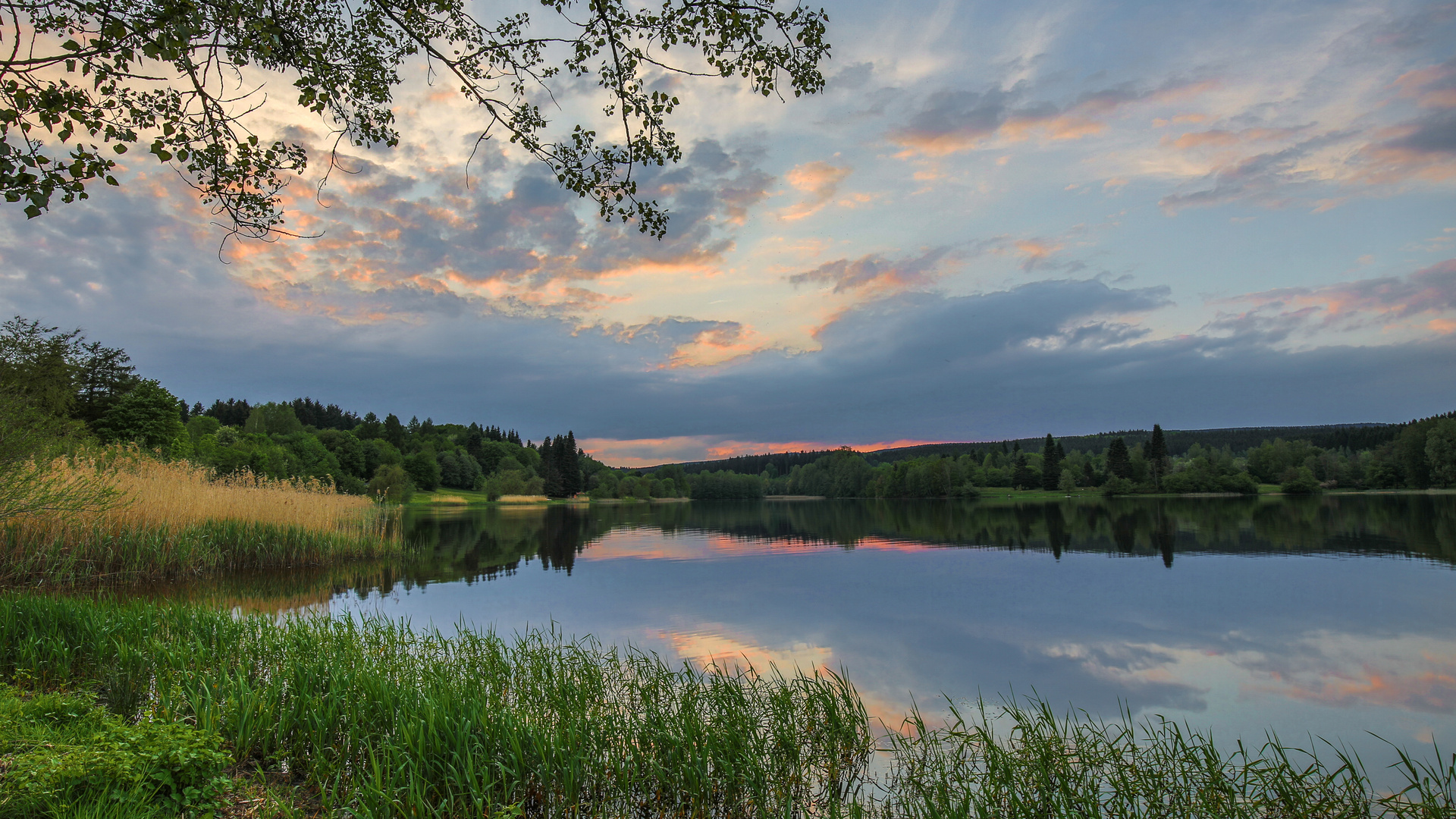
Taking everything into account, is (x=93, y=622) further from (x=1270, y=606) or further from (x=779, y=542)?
(x=779, y=542)

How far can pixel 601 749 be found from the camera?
5500 millimetres

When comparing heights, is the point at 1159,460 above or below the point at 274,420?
below

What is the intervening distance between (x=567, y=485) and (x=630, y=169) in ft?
366

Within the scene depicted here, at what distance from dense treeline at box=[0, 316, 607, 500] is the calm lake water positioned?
1092cm

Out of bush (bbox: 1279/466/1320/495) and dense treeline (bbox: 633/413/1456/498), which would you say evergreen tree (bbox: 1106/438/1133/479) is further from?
bush (bbox: 1279/466/1320/495)

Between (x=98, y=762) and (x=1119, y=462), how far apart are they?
11523 cm

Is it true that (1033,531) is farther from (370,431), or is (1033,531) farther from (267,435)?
(370,431)

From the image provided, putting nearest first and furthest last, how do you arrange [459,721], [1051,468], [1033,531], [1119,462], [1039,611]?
1. [459,721]
2. [1039,611]
3. [1033,531]
4. [1119,462]
5. [1051,468]

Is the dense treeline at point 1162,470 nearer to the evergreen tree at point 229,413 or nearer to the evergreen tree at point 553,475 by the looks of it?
the evergreen tree at point 553,475

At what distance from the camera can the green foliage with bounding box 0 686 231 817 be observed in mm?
3588

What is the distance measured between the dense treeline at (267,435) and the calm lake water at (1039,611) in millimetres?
10924

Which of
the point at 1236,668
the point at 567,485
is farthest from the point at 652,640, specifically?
the point at 567,485

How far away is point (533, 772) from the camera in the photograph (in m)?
5.00

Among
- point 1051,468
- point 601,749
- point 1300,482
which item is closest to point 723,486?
point 1051,468
